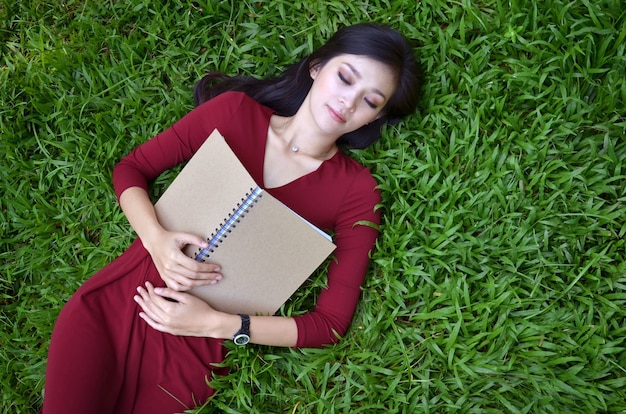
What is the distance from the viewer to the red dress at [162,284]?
6.02 ft

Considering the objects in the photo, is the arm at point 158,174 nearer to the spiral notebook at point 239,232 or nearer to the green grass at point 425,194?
the spiral notebook at point 239,232

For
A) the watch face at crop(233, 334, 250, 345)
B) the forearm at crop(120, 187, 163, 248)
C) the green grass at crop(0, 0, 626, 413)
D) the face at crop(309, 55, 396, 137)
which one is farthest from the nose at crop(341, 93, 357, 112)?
the watch face at crop(233, 334, 250, 345)

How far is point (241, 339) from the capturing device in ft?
6.44

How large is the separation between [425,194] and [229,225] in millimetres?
842

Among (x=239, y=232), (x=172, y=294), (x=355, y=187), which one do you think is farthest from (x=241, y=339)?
(x=355, y=187)

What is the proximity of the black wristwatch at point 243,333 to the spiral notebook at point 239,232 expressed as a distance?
0.27 feet

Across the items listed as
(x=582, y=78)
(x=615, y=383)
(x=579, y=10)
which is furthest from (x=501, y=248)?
(x=579, y=10)

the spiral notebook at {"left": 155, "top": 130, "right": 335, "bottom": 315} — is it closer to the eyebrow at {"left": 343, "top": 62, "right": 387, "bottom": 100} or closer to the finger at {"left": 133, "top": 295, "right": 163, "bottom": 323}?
the finger at {"left": 133, "top": 295, "right": 163, "bottom": 323}

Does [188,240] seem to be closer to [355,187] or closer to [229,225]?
[229,225]

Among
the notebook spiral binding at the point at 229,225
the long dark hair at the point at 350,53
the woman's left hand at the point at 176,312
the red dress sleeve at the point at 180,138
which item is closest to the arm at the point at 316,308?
the woman's left hand at the point at 176,312

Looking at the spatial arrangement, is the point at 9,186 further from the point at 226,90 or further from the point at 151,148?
the point at 226,90

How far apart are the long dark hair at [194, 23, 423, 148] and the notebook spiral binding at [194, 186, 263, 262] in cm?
60

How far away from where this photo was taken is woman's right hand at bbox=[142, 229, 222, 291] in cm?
188

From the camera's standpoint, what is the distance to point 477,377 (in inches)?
76.7
